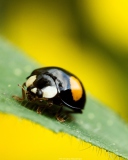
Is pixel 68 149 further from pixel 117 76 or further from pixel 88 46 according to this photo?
pixel 88 46

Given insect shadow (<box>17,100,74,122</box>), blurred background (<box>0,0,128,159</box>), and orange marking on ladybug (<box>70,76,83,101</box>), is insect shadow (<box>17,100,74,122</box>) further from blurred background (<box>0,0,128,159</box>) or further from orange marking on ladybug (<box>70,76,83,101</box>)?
blurred background (<box>0,0,128,159</box>)

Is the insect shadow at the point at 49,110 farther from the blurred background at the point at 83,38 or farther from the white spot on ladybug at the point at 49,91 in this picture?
the blurred background at the point at 83,38

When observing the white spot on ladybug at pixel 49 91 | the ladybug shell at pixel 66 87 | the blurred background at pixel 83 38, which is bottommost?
the white spot on ladybug at pixel 49 91

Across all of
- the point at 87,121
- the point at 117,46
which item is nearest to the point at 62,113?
the point at 87,121

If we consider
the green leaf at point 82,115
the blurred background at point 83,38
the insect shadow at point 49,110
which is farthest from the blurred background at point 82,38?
the insect shadow at point 49,110

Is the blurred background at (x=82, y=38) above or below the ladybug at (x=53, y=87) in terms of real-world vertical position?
above

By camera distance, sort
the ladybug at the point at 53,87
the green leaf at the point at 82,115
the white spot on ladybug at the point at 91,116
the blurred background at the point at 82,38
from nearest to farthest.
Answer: the green leaf at the point at 82,115, the ladybug at the point at 53,87, the white spot on ladybug at the point at 91,116, the blurred background at the point at 82,38

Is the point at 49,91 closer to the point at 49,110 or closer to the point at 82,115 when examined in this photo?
the point at 49,110

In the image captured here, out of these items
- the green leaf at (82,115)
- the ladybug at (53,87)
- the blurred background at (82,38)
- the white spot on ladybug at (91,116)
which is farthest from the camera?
the blurred background at (82,38)
